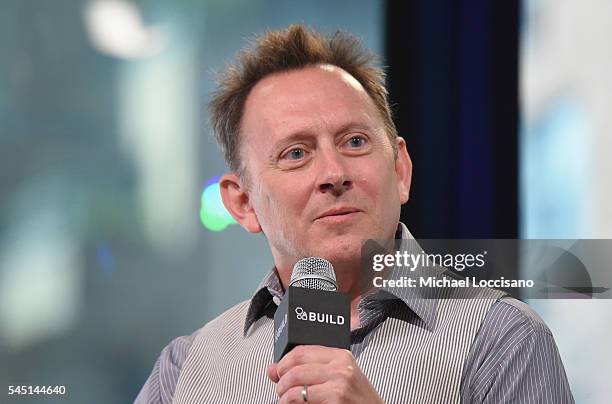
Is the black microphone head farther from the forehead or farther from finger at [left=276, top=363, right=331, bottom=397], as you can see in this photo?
the forehead

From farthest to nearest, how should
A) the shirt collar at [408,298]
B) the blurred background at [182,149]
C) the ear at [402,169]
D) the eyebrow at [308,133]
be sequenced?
1. the blurred background at [182,149]
2. the ear at [402,169]
3. the eyebrow at [308,133]
4. the shirt collar at [408,298]

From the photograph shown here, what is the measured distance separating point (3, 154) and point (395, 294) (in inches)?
59.3

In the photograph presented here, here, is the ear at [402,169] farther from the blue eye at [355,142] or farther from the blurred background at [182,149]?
the blurred background at [182,149]

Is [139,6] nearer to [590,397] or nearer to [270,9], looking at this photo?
[270,9]

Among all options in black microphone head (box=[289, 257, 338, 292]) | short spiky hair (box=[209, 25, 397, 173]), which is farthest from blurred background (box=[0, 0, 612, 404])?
black microphone head (box=[289, 257, 338, 292])

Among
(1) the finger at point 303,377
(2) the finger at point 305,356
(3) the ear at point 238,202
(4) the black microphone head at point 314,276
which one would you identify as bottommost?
(1) the finger at point 303,377

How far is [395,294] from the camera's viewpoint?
1.87m

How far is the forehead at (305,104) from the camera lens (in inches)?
79.3

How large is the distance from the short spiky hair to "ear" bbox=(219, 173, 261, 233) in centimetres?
3

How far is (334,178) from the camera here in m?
1.89

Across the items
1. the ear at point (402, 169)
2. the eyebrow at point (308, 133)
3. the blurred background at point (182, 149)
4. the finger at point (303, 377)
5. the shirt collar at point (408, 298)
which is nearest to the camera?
the finger at point (303, 377)

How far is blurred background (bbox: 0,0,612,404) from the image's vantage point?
2574 mm

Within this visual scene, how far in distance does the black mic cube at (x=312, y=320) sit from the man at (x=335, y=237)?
0.45 ft

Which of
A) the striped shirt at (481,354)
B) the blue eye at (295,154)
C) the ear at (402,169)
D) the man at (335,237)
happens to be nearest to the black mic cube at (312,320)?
the man at (335,237)
